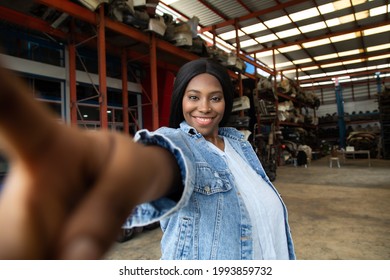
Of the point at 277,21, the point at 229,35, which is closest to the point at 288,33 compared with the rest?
the point at 277,21

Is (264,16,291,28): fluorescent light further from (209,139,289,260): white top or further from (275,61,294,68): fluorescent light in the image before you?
(209,139,289,260): white top

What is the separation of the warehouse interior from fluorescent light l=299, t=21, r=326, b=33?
3cm

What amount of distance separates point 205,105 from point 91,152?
0.59 meters

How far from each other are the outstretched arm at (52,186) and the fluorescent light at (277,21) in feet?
22.9

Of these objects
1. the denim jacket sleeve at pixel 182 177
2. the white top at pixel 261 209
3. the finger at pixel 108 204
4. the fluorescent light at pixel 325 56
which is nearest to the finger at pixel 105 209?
the finger at pixel 108 204

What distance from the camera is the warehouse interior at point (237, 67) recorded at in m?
2.31

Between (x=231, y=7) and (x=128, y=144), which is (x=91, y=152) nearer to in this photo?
(x=128, y=144)

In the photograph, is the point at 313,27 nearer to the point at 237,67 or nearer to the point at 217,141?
the point at 237,67

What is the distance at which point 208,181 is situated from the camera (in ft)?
1.93

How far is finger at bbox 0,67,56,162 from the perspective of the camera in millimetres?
139

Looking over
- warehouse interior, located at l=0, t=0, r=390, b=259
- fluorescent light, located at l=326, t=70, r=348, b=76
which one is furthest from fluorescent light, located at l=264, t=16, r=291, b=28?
fluorescent light, located at l=326, t=70, r=348, b=76

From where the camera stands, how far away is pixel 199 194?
580 mm
